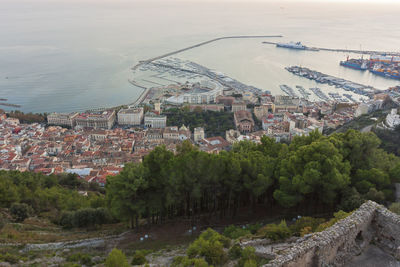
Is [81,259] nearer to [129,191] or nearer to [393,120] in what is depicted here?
[129,191]

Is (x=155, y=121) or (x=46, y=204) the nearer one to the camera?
(x=46, y=204)

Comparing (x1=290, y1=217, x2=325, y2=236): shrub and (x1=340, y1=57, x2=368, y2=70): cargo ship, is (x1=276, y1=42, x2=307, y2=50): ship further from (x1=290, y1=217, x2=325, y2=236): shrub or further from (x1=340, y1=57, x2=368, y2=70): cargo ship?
(x1=290, y1=217, x2=325, y2=236): shrub

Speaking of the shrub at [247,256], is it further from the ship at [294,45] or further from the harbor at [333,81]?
the ship at [294,45]

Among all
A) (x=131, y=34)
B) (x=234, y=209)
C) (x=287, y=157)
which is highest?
(x=131, y=34)

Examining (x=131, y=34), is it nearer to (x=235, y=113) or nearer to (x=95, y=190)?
(x=235, y=113)

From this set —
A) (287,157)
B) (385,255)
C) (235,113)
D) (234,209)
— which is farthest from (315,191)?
(235,113)

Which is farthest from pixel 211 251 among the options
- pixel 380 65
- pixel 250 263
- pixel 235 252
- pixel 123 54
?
pixel 123 54

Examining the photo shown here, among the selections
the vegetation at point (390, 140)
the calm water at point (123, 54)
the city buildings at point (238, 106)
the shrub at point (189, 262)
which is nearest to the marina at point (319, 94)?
the calm water at point (123, 54)
